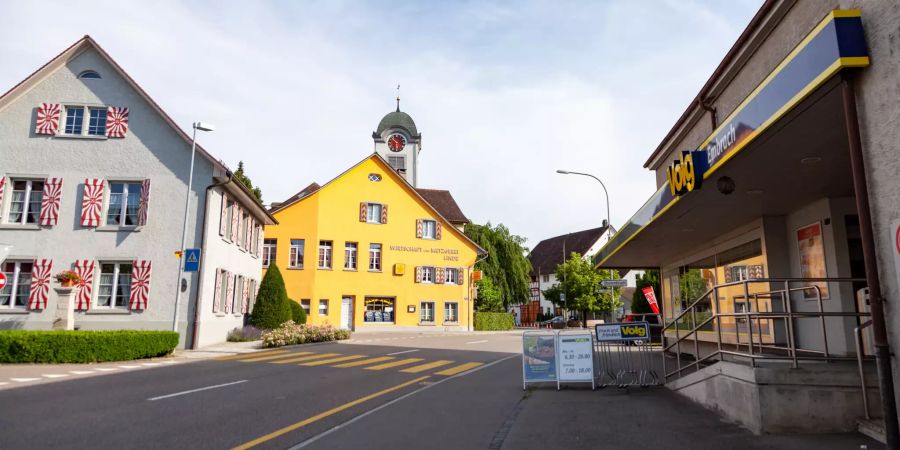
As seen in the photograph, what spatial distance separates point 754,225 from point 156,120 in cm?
2141

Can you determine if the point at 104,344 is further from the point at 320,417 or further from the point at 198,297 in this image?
the point at 320,417

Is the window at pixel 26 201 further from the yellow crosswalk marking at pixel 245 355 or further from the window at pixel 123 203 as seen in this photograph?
the yellow crosswalk marking at pixel 245 355

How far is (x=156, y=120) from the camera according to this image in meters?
22.6

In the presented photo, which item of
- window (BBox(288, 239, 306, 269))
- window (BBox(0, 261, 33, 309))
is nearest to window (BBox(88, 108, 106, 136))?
window (BBox(0, 261, 33, 309))

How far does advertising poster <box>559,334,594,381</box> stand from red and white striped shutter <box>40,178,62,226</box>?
1988 cm

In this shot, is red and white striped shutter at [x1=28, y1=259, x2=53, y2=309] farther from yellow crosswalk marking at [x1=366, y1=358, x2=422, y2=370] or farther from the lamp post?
yellow crosswalk marking at [x1=366, y1=358, x2=422, y2=370]

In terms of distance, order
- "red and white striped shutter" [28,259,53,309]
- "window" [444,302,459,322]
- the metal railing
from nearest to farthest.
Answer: the metal railing, "red and white striped shutter" [28,259,53,309], "window" [444,302,459,322]

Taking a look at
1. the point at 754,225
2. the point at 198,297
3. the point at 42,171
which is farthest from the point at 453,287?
the point at 754,225

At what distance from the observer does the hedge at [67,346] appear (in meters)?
15.7

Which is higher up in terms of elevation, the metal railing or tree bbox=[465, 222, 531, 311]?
tree bbox=[465, 222, 531, 311]

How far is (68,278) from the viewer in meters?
19.0

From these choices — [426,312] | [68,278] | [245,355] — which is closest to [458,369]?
[245,355]

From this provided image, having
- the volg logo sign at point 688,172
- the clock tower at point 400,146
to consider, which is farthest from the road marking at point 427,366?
the clock tower at point 400,146

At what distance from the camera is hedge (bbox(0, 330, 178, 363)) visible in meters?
15.7
